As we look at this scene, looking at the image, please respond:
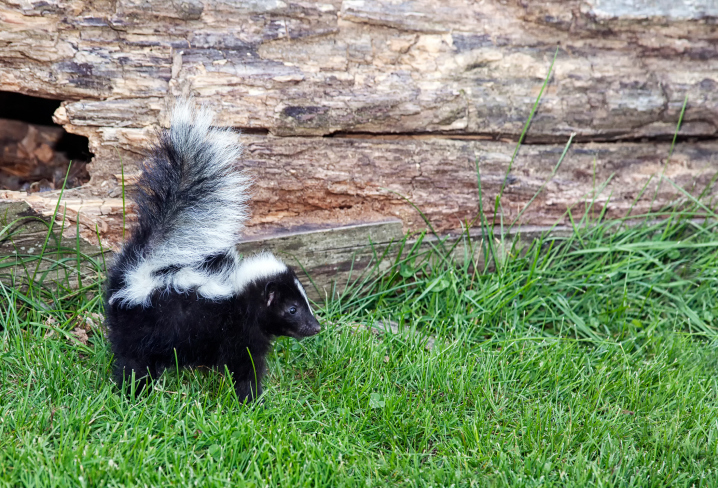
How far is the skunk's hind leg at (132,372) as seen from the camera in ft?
9.70

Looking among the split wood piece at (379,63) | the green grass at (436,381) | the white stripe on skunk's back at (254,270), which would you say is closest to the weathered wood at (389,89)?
the split wood piece at (379,63)

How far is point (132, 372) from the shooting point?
2.93 meters

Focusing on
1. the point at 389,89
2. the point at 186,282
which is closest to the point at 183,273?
the point at 186,282

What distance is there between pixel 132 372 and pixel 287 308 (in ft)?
2.47

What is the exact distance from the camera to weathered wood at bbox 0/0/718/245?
3.49 meters

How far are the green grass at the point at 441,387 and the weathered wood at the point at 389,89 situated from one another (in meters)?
0.40

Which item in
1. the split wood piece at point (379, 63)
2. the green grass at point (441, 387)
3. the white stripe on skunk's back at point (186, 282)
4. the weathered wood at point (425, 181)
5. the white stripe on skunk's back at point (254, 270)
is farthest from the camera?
the weathered wood at point (425, 181)

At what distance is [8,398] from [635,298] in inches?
135

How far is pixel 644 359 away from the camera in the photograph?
3.69 m

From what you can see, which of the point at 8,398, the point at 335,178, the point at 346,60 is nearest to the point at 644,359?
the point at 335,178

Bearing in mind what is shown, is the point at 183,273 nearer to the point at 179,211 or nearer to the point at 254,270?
the point at 179,211

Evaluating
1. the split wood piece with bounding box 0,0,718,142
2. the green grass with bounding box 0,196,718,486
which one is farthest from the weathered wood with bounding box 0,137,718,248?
the green grass with bounding box 0,196,718,486

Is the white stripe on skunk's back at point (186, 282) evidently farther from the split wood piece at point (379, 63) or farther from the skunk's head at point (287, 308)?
the split wood piece at point (379, 63)

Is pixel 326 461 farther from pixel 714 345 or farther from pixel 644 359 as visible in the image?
pixel 714 345
